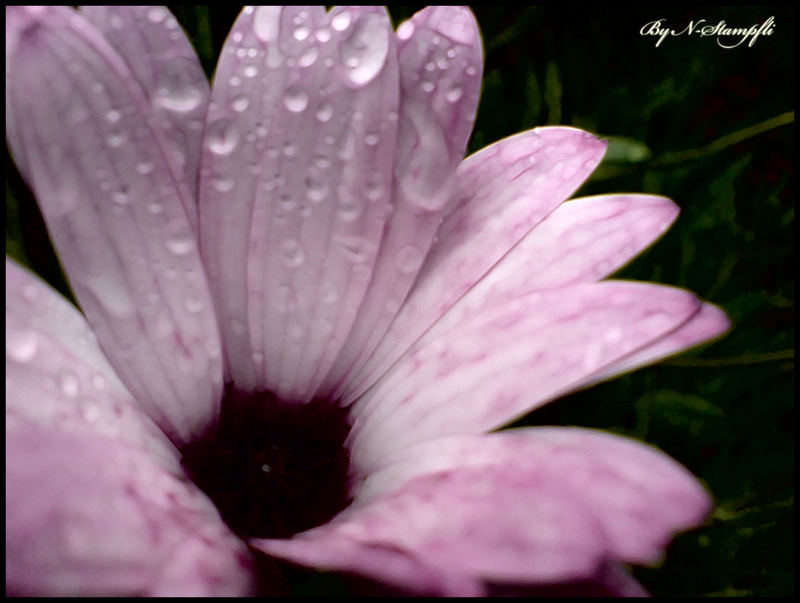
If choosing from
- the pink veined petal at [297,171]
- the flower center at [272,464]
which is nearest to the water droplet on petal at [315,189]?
the pink veined petal at [297,171]

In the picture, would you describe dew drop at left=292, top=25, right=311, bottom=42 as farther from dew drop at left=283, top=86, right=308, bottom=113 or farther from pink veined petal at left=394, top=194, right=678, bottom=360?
pink veined petal at left=394, top=194, right=678, bottom=360

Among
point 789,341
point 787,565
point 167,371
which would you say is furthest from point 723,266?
point 167,371

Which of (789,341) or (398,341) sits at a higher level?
(398,341)

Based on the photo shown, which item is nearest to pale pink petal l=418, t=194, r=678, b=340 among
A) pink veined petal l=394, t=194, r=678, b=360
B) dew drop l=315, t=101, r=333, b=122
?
pink veined petal l=394, t=194, r=678, b=360

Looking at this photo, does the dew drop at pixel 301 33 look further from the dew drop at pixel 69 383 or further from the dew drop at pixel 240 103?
the dew drop at pixel 69 383

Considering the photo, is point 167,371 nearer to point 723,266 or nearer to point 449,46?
point 449,46

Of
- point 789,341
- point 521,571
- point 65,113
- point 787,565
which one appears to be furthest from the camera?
point 789,341
